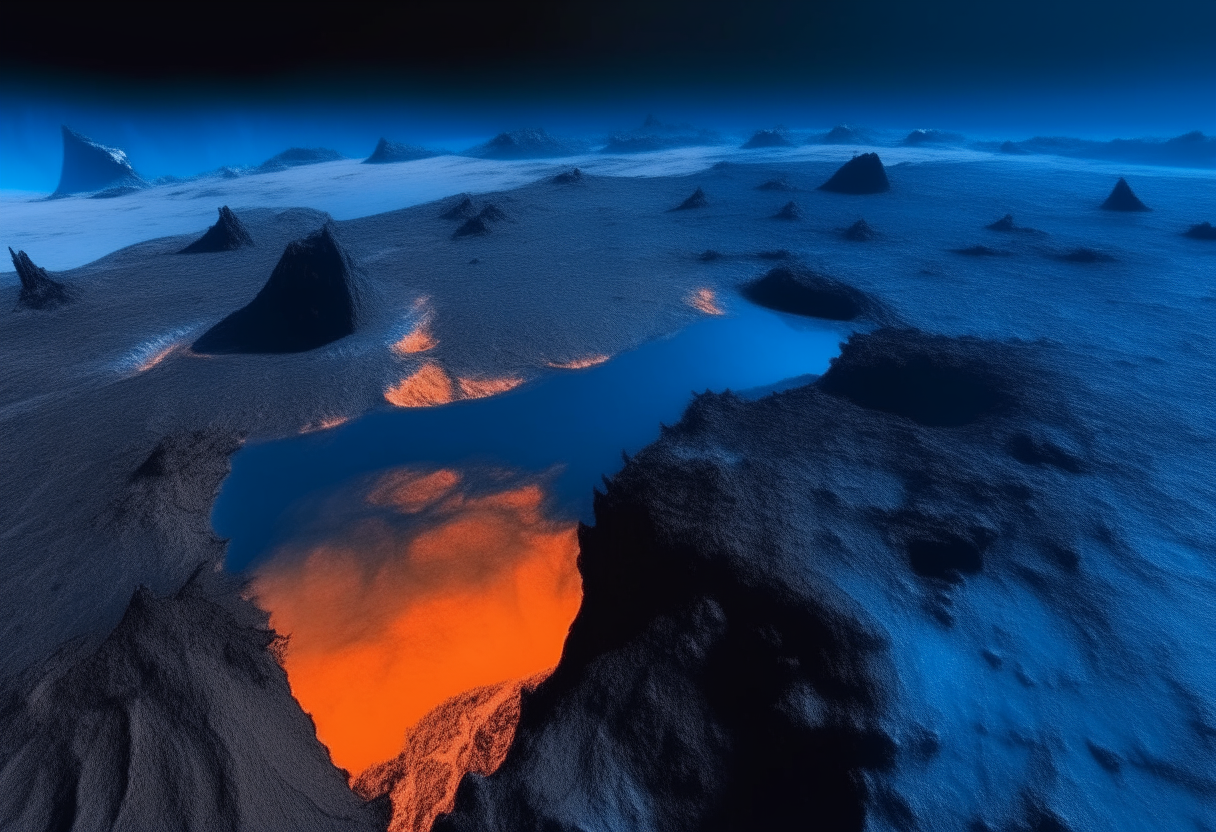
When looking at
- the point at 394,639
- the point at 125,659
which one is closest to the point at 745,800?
the point at 394,639

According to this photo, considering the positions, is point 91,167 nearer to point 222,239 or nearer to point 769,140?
point 222,239

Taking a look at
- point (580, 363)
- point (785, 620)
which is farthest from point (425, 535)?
point (580, 363)

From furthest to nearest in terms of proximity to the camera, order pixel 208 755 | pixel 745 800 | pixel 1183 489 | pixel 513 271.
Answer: pixel 513 271, pixel 1183 489, pixel 208 755, pixel 745 800

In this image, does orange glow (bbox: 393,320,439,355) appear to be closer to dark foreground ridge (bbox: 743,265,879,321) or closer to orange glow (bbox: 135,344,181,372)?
orange glow (bbox: 135,344,181,372)

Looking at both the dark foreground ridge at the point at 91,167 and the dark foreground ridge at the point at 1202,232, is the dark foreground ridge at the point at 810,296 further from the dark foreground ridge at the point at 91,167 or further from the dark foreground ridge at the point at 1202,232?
the dark foreground ridge at the point at 91,167

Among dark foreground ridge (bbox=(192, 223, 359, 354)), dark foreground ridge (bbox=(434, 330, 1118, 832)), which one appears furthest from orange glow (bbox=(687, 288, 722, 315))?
dark foreground ridge (bbox=(192, 223, 359, 354))

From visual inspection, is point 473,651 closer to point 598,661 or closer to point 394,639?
point 394,639
